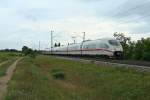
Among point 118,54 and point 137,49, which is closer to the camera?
point 118,54

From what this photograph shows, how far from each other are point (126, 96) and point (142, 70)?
19.7 ft

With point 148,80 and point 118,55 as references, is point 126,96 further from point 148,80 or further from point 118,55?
point 118,55

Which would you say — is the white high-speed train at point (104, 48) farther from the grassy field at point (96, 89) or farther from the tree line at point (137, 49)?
the grassy field at point (96, 89)

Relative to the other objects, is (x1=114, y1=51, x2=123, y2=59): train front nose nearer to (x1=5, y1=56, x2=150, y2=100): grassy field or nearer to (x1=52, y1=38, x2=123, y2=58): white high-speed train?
(x1=52, y1=38, x2=123, y2=58): white high-speed train

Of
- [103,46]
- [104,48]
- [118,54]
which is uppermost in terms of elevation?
[103,46]

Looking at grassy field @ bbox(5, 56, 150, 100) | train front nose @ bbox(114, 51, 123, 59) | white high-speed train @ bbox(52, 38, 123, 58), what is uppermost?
white high-speed train @ bbox(52, 38, 123, 58)

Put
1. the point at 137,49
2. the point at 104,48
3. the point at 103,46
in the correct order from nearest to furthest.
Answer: the point at 104,48
the point at 103,46
the point at 137,49

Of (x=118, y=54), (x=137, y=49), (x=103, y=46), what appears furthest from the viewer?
(x=137, y=49)

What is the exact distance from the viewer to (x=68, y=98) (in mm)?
19422

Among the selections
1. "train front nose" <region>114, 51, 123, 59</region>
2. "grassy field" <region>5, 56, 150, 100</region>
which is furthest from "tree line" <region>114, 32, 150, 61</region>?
"grassy field" <region>5, 56, 150, 100</region>

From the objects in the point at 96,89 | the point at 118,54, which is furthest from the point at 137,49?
the point at 96,89

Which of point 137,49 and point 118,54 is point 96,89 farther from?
point 137,49

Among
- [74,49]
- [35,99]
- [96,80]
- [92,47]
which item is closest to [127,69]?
[96,80]

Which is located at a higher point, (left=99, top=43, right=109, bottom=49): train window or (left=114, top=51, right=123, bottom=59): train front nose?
(left=99, top=43, right=109, bottom=49): train window
